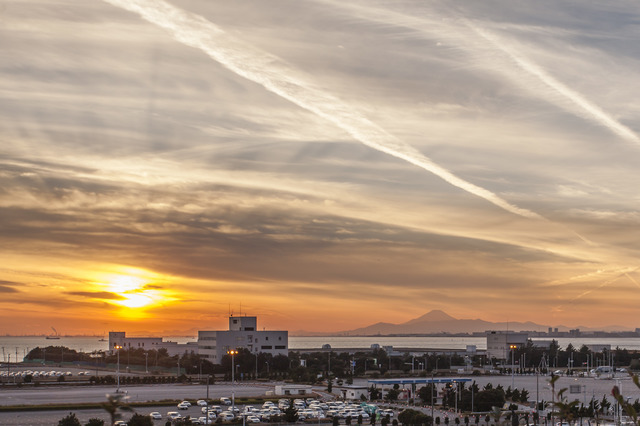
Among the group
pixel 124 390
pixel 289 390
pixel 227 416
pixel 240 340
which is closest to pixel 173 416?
pixel 227 416

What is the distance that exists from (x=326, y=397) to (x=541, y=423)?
103ft

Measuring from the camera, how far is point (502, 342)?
613ft

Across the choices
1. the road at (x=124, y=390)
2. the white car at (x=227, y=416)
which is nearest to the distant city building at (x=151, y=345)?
the road at (x=124, y=390)

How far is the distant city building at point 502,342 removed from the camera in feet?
607

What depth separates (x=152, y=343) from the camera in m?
171

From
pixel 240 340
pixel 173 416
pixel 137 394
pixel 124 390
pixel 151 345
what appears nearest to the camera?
pixel 173 416

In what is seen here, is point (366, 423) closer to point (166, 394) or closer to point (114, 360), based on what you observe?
point (166, 394)

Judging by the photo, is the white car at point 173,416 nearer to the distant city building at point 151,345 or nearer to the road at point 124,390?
the road at point 124,390

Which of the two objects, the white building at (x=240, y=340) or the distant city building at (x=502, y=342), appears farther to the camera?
the distant city building at (x=502, y=342)

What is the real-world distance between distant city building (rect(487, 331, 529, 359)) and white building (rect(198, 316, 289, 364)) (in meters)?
63.6

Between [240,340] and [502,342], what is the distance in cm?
7570

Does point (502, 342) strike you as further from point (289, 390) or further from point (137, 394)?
point (137, 394)

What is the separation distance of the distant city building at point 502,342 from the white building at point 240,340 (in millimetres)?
63633

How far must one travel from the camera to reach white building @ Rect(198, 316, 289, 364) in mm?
137875
